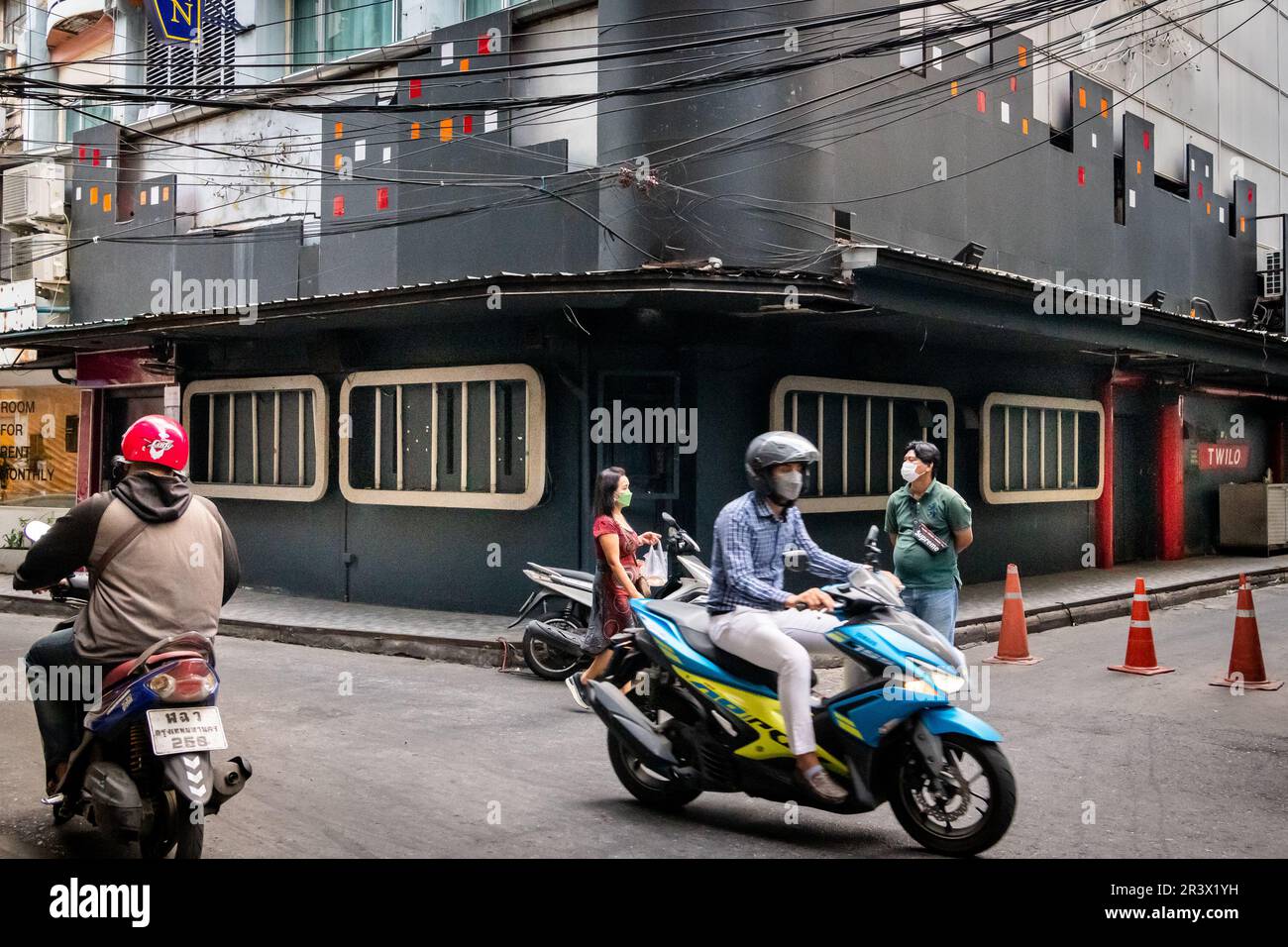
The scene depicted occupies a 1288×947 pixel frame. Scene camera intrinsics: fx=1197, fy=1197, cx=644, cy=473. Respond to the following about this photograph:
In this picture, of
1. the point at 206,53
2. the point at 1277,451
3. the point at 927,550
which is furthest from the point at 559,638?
the point at 1277,451

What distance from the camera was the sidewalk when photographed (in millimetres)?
11500

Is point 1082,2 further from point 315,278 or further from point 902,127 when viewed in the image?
point 315,278

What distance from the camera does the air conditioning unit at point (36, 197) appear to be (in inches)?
750

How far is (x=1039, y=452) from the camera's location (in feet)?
56.5

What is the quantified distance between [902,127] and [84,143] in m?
12.9

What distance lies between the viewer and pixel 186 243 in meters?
17.4

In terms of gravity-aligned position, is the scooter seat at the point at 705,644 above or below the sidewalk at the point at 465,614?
above

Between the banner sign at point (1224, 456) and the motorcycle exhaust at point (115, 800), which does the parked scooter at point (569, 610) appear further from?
the banner sign at point (1224, 456)

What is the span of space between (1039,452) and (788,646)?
1299cm

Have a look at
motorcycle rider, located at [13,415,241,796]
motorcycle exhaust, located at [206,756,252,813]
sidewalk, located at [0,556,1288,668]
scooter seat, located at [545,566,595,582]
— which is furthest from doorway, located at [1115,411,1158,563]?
motorcycle rider, located at [13,415,241,796]

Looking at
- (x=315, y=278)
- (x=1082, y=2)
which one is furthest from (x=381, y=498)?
(x=1082, y=2)

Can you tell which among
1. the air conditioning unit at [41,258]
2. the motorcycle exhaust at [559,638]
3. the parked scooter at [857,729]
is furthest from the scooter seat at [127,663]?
the air conditioning unit at [41,258]

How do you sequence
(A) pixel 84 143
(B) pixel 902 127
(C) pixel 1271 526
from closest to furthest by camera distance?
(B) pixel 902 127, (A) pixel 84 143, (C) pixel 1271 526

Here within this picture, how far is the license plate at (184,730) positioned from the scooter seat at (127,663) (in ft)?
0.66
